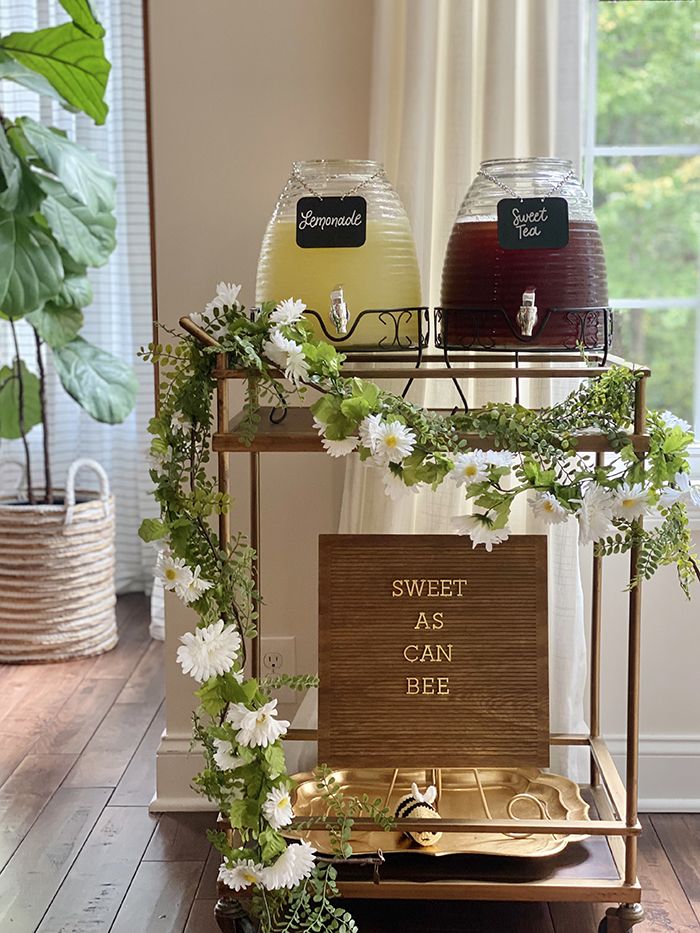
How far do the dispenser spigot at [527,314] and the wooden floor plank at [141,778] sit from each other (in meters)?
1.29

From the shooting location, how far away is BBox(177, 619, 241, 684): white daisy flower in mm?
1604

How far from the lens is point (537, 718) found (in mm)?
1767

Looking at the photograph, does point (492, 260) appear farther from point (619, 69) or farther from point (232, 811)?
point (619, 69)

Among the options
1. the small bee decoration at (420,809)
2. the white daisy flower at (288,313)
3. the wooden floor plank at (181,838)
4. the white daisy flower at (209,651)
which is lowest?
the wooden floor plank at (181,838)

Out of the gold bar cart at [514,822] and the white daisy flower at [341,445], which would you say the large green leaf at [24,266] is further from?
the white daisy flower at [341,445]

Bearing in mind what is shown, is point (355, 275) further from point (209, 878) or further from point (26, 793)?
point (26, 793)

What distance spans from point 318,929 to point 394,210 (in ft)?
3.39

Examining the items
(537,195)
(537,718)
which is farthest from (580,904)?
(537,195)

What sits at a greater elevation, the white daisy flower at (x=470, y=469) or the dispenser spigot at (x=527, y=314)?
the dispenser spigot at (x=527, y=314)

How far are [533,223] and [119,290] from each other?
246cm

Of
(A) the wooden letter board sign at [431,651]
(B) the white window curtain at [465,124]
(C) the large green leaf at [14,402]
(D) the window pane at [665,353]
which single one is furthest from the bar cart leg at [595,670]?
(D) the window pane at [665,353]

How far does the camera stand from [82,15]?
8.56 ft

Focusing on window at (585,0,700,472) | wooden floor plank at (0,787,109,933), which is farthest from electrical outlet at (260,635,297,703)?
window at (585,0,700,472)

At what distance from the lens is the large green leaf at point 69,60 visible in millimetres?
2707
